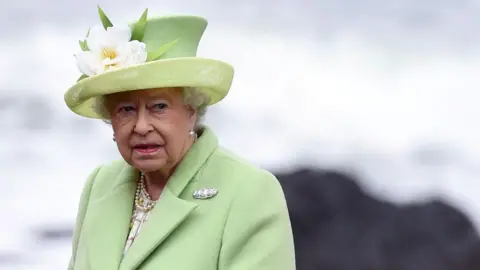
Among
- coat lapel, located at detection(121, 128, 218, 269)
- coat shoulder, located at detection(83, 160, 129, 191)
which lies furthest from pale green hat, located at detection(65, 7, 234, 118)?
coat shoulder, located at detection(83, 160, 129, 191)

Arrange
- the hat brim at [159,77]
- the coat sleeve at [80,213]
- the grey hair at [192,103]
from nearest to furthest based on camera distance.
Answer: the hat brim at [159,77] < the grey hair at [192,103] < the coat sleeve at [80,213]

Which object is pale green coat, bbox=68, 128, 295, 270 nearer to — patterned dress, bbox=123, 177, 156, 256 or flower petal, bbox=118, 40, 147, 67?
patterned dress, bbox=123, 177, 156, 256

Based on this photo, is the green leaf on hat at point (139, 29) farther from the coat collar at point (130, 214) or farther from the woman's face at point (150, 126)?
the coat collar at point (130, 214)

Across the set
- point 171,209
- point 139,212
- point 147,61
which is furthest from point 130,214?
point 147,61

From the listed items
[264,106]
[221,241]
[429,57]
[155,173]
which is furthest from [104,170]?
[429,57]

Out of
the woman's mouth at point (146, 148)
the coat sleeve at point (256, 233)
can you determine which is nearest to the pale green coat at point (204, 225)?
the coat sleeve at point (256, 233)

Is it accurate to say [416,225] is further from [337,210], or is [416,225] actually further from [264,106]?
[264,106]

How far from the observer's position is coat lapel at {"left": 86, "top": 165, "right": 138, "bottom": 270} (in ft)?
7.73

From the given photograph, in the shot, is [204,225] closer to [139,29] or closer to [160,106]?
[160,106]

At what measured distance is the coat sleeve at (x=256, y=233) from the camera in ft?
7.34

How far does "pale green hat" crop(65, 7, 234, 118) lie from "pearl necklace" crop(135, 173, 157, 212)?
0.22 m

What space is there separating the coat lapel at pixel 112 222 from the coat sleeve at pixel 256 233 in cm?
26

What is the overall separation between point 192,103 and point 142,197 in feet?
0.90

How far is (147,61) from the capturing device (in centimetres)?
227
